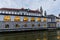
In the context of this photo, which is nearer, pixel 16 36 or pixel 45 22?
pixel 16 36

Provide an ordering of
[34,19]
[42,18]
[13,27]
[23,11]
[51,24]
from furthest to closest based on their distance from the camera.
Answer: [23,11], [51,24], [42,18], [34,19], [13,27]

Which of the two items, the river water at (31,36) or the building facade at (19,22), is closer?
the river water at (31,36)

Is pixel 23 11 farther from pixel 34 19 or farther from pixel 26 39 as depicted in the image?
pixel 26 39

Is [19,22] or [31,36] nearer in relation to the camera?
[31,36]

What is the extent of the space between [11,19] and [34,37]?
6.62 meters

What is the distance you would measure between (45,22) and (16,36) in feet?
41.4

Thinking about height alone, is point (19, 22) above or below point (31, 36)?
above

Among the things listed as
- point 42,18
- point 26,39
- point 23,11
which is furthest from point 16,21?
point 23,11

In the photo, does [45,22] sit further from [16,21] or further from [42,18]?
[16,21]

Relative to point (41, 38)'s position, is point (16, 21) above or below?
above

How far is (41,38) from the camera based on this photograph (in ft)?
53.1

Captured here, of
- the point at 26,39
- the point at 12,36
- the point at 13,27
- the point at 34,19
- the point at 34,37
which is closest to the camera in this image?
the point at 12,36

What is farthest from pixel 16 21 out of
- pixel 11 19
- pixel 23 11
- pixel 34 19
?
pixel 23 11

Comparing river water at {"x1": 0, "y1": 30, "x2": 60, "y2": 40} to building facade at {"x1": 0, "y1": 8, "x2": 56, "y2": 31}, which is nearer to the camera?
river water at {"x1": 0, "y1": 30, "x2": 60, "y2": 40}
